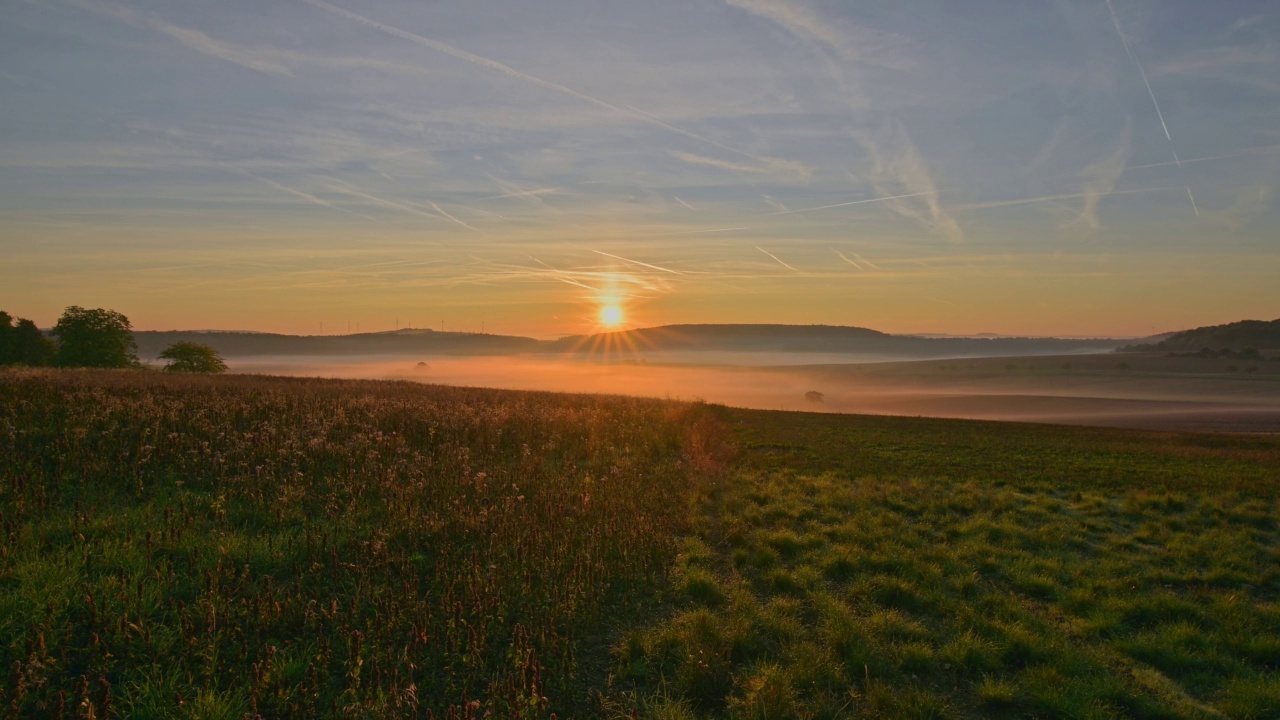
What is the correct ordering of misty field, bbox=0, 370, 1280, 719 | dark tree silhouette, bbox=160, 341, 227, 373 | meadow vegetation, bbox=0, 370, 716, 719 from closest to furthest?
meadow vegetation, bbox=0, 370, 716, 719 → misty field, bbox=0, 370, 1280, 719 → dark tree silhouette, bbox=160, 341, 227, 373

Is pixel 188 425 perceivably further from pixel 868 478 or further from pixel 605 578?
pixel 868 478

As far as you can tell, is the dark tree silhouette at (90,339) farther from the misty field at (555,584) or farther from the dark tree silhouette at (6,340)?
the misty field at (555,584)

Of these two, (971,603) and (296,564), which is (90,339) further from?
(971,603)

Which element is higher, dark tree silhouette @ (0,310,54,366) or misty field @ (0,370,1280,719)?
dark tree silhouette @ (0,310,54,366)

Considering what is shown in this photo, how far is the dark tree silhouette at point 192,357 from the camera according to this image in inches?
2074

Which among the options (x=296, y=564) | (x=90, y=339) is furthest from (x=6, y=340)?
(x=296, y=564)

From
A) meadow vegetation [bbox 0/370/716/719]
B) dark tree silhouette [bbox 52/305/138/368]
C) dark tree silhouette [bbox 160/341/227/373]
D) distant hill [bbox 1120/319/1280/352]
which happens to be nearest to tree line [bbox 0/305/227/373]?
dark tree silhouette [bbox 52/305/138/368]

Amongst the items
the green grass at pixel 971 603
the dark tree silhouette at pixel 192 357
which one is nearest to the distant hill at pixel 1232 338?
the green grass at pixel 971 603

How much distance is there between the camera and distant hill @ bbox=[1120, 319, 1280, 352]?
424ft

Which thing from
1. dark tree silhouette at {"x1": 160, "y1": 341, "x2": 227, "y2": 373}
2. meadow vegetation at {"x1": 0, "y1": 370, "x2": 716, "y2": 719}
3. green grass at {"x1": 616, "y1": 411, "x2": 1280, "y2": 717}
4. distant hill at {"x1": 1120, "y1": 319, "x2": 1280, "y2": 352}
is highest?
distant hill at {"x1": 1120, "y1": 319, "x2": 1280, "y2": 352}

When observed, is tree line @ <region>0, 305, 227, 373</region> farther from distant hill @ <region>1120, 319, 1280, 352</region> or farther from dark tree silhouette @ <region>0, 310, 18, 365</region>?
distant hill @ <region>1120, 319, 1280, 352</region>

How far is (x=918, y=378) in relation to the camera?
106 m

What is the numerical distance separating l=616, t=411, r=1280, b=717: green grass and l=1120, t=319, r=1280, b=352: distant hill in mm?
154732

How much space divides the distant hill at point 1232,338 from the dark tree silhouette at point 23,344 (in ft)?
589
